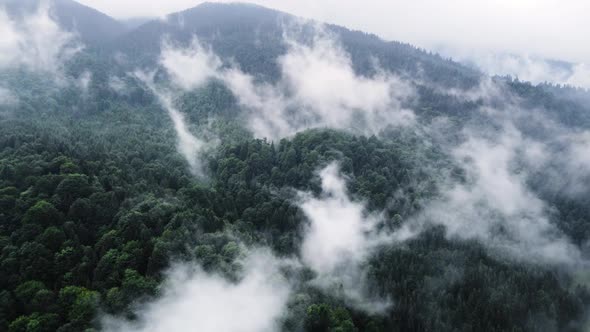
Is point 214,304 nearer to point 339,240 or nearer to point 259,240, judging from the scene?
point 259,240

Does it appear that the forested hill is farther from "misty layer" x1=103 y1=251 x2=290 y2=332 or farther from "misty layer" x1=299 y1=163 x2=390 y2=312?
"misty layer" x1=299 y1=163 x2=390 y2=312

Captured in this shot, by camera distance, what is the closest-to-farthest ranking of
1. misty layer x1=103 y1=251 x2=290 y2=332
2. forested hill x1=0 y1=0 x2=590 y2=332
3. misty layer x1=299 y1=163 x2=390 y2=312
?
forested hill x1=0 y1=0 x2=590 y2=332, misty layer x1=103 y1=251 x2=290 y2=332, misty layer x1=299 y1=163 x2=390 y2=312

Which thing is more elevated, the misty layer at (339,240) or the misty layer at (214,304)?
the misty layer at (339,240)

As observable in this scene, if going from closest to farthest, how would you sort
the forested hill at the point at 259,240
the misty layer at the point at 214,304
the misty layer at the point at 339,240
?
the forested hill at the point at 259,240
the misty layer at the point at 214,304
the misty layer at the point at 339,240

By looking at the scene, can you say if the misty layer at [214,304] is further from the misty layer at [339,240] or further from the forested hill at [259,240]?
the misty layer at [339,240]

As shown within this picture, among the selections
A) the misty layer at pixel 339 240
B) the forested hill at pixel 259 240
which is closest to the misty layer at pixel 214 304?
the forested hill at pixel 259 240

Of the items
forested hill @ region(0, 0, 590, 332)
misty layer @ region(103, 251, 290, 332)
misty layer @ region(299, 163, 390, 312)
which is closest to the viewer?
forested hill @ region(0, 0, 590, 332)

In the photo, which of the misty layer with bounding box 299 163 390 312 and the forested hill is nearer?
the forested hill

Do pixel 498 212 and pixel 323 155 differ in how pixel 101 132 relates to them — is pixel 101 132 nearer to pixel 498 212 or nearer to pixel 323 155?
pixel 323 155

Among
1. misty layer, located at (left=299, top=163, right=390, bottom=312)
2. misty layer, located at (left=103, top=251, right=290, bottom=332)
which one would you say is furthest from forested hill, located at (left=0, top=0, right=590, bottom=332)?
misty layer, located at (left=299, top=163, right=390, bottom=312)

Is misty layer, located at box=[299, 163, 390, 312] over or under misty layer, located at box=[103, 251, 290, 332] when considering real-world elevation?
over

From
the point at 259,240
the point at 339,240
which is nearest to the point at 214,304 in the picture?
the point at 259,240
